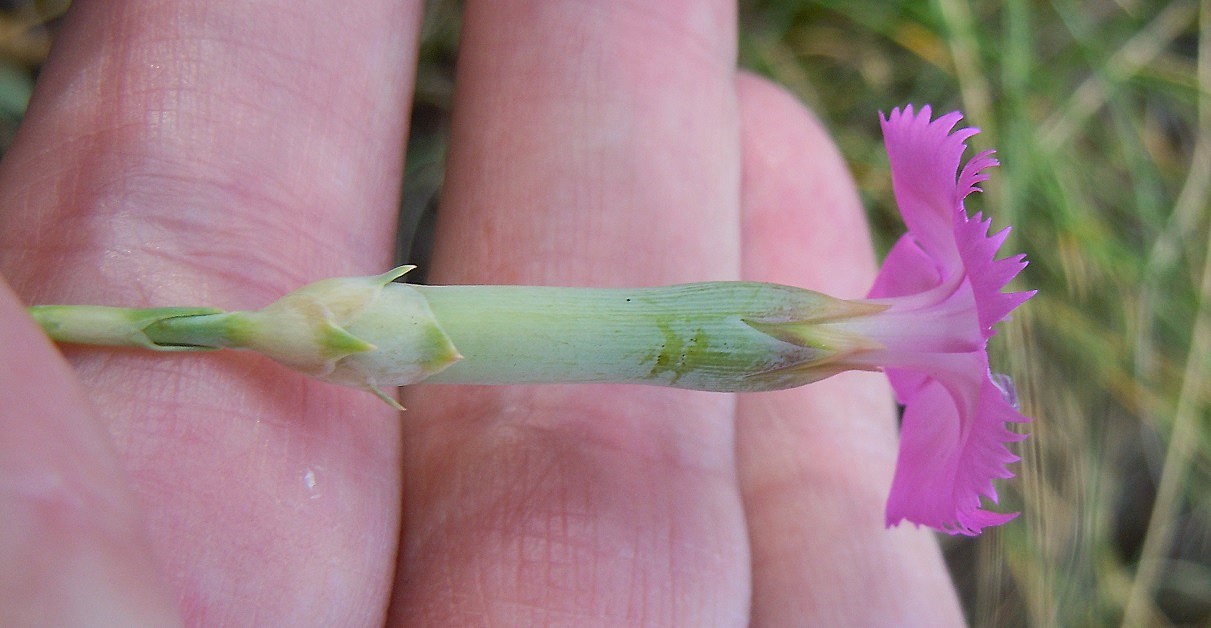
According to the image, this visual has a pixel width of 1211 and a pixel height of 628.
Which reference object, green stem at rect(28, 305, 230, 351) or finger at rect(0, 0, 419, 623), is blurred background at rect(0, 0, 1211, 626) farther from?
green stem at rect(28, 305, 230, 351)

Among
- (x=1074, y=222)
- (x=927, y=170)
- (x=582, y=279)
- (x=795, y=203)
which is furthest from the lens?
(x=1074, y=222)

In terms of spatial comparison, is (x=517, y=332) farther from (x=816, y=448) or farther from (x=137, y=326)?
(x=816, y=448)

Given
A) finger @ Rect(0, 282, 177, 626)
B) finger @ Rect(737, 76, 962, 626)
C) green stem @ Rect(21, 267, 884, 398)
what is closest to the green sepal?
green stem @ Rect(21, 267, 884, 398)

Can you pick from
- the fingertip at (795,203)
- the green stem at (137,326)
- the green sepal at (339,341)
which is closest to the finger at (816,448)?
the fingertip at (795,203)

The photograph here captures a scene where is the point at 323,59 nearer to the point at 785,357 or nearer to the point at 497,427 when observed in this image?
the point at 497,427

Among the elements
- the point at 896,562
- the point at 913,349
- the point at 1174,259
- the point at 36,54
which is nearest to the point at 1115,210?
the point at 1174,259

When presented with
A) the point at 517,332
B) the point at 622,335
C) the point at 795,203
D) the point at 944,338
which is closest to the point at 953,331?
the point at 944,338
